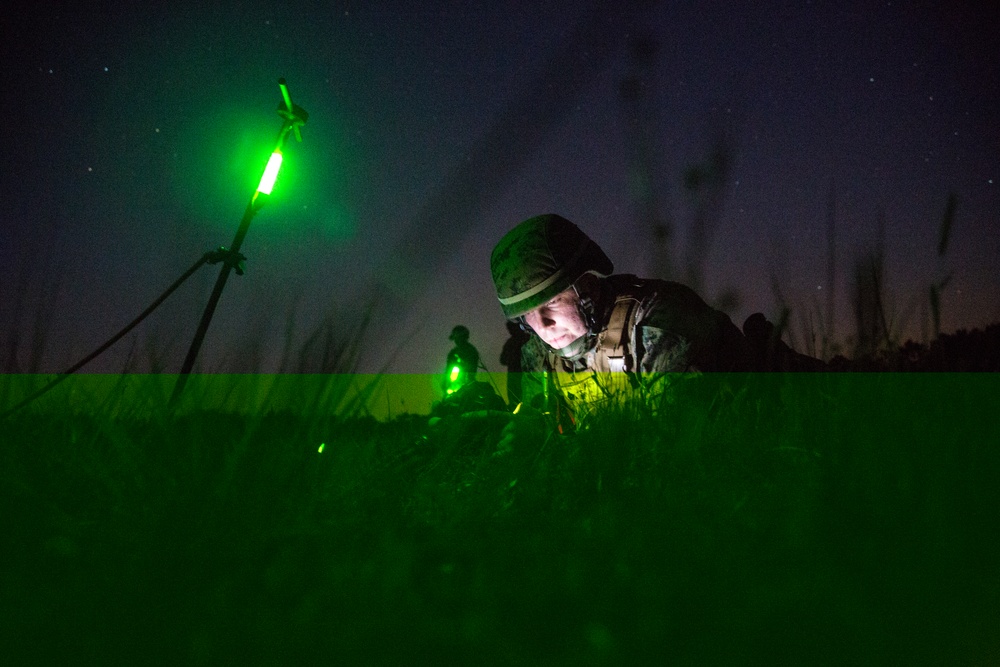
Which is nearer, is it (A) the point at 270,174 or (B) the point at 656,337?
(B) the point at 656,337

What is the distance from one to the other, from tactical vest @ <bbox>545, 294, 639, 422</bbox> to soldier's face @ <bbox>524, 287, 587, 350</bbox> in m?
0.18

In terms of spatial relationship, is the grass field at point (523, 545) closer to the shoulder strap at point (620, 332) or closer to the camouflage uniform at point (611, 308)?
the camouflage uniform at point (611, 308)

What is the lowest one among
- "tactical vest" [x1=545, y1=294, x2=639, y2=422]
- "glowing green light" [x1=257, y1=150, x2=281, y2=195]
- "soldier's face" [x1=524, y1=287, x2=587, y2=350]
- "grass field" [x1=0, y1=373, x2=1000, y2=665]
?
"grass field" [x1=0, y1=373, x2=1000, y2=665]

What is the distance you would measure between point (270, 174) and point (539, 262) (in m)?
1.83

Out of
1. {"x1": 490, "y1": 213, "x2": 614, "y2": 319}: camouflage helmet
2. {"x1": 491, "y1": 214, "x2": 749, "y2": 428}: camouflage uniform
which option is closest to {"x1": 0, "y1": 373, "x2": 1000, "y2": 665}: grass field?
{"x1": 491, "y1": 214, "x2": 749, "y2": 428}: camouflage uniform

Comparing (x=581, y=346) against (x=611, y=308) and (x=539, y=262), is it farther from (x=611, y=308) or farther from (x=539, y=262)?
(x=539, y=262)

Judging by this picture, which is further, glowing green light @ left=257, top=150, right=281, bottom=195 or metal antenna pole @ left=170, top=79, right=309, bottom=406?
glowing green light @ left=257, top=150, right=281, bottom=195

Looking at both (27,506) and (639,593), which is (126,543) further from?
(639,593)

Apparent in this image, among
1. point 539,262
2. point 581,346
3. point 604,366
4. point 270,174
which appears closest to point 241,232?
point 270,174

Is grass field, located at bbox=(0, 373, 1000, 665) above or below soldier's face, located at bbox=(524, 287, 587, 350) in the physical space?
below

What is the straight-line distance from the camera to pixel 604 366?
3.84 metres

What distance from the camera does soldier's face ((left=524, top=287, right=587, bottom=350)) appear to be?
351 cm

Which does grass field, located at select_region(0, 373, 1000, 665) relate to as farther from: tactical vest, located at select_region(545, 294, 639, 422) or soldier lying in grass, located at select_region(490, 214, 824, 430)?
soldier lying in grass, located at select_region(490, 214, 824, 430)

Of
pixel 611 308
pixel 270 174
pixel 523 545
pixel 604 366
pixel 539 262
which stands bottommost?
pixel 523 545
